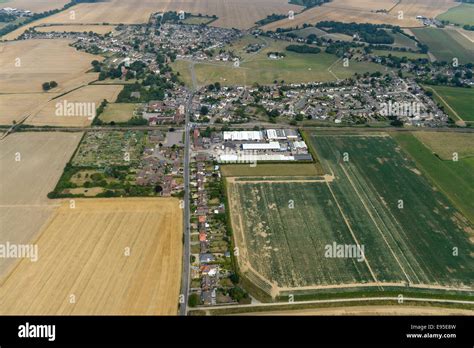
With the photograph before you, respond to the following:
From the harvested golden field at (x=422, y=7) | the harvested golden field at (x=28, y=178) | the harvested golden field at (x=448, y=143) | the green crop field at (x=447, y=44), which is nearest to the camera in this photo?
the harvested golden field at (x=28, y=178)

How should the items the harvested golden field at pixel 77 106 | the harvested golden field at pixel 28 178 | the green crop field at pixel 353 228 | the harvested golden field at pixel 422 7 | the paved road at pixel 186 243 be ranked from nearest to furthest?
1. the paved road at pixel 186 243
2. the green crop field at pixel 353 228
3. the harvested golden field at pixel 28 178
4. the harvested golden field at pixel 77 106
5. the harvested golden field at pixel 422 7

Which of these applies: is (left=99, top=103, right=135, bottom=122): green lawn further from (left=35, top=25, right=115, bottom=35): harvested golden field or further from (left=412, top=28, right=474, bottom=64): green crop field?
(left=412, top=28, right=474, bottom=64): green crop field

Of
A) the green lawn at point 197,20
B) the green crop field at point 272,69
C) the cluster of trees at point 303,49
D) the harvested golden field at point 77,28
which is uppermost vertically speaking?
the green lawn at point 197,20

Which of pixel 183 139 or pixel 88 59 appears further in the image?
pixel 88 59

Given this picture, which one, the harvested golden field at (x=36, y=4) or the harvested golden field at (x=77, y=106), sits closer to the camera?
the harvested golden field at (x=77, y=106)

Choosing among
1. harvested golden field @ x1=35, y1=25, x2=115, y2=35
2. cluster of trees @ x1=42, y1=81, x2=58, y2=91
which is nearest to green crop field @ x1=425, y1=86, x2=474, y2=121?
cluster of trees @ x1=42, y1=81, x2=58, y2=91

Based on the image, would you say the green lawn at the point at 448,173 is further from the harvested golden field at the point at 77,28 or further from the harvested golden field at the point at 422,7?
the harvested golden field at the point at 77,28

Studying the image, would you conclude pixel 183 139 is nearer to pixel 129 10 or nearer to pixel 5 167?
pixel 5 167

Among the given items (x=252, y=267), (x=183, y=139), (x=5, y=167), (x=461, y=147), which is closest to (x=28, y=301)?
(x=252, y=267)

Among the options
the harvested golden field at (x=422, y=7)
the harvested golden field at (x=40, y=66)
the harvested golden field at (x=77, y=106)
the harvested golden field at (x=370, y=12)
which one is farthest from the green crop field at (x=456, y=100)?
the harvested golden field at (x=40, y=66)
